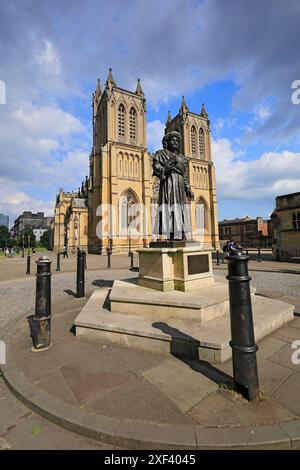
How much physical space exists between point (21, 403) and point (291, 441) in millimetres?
2440

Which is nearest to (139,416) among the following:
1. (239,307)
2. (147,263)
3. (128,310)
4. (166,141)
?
(239,307)

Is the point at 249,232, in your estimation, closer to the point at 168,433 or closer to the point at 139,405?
the point at 139,405

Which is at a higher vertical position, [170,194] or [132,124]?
[132,124]

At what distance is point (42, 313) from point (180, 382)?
2.30m

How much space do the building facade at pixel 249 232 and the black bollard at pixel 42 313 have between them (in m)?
50.4

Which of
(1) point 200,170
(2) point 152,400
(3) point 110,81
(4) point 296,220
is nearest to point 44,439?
(2) point 152,400

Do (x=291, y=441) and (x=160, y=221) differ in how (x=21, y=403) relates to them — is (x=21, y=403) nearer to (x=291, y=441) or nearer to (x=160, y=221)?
(x=291, y=441)

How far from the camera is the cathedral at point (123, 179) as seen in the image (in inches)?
1340

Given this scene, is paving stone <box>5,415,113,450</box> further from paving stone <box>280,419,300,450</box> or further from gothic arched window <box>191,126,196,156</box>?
gothic arched window <box>191,126,196,156</box>

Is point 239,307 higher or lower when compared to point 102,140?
lower

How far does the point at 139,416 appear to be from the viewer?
2.00 meters

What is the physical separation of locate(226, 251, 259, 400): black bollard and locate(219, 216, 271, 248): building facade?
50.5 meters

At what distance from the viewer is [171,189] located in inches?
223

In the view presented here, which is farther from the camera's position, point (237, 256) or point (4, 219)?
point (4, 219)
